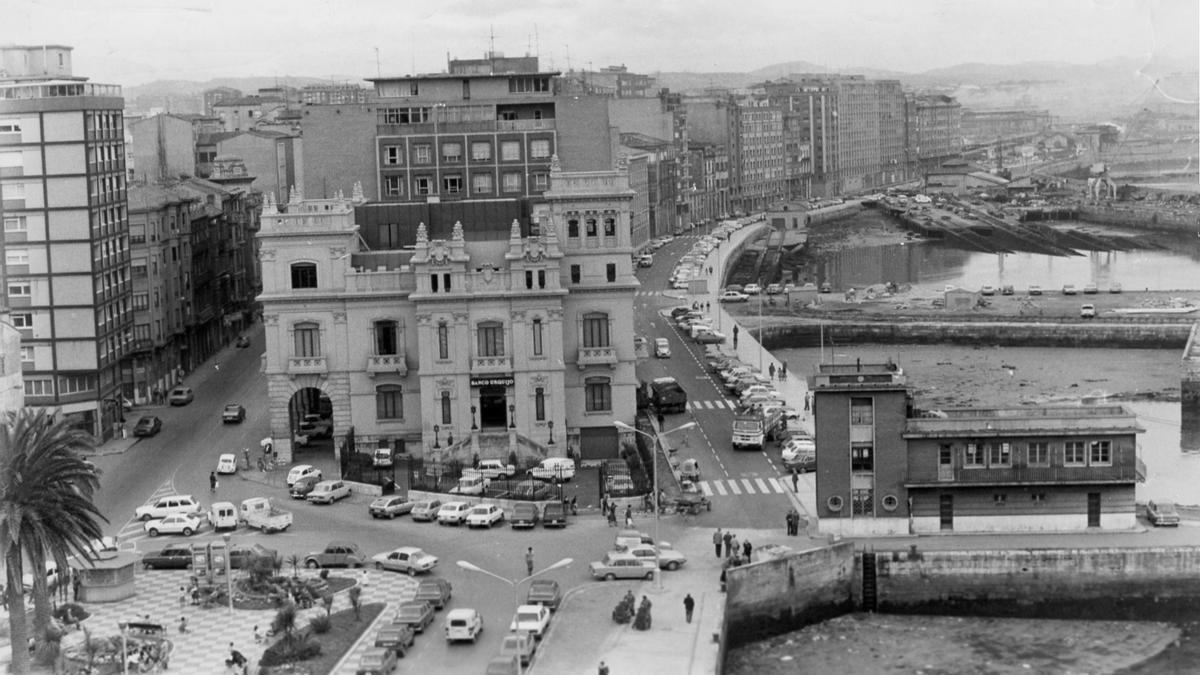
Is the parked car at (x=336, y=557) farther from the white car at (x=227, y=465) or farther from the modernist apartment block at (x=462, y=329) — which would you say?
the modernist apartment block at (x=462, y=329)

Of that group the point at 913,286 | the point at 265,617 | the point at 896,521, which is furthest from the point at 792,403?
the point at 913,286

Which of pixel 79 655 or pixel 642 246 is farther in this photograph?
pixel 642 246

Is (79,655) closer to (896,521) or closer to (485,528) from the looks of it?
(485,528)

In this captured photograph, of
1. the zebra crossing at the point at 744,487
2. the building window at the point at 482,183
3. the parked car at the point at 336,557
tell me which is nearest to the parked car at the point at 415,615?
the parked car at the point at 336,557

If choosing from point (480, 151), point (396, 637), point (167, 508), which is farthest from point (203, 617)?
point (480, 151)

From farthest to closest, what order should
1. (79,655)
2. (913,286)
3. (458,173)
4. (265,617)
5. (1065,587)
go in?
(913,286)
(458,173)
(1065,587)
(265,617)
(79,655)

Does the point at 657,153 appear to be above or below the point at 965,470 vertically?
above
